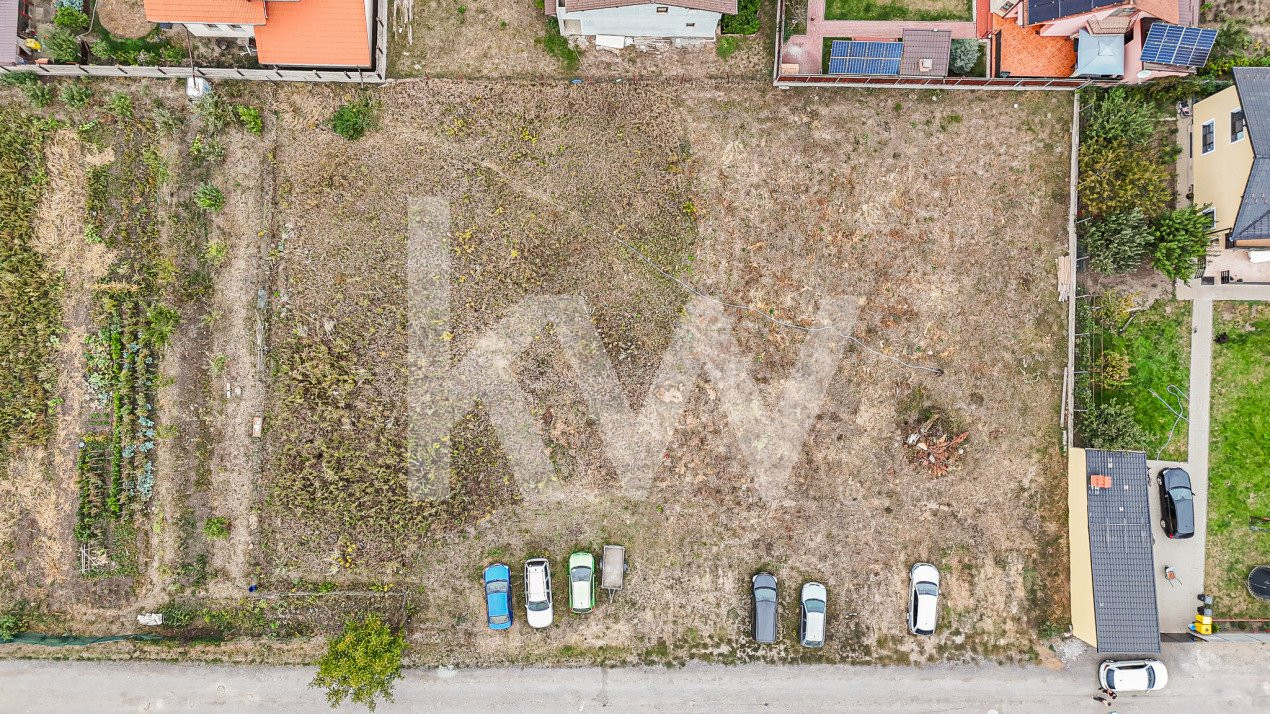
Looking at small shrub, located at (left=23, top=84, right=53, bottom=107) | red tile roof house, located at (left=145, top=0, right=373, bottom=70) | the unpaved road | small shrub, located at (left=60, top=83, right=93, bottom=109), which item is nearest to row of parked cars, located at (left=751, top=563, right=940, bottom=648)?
the unpaved road

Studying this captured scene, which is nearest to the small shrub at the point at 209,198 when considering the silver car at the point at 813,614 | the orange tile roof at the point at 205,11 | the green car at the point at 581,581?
the orange tile roof at the point at 205,11

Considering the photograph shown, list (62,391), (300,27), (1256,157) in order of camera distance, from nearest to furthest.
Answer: (1256,157) → (300,27) → (62,391)

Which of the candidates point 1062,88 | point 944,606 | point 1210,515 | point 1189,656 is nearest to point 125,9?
point 1062,88

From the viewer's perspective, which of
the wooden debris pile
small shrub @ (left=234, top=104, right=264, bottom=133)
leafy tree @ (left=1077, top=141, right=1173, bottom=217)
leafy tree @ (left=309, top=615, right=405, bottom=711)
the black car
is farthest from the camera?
the wooden debris pile

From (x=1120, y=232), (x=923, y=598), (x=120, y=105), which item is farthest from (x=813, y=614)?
(x=120, y=105)

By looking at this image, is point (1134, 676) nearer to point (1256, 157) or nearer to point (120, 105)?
point (1256, 157)

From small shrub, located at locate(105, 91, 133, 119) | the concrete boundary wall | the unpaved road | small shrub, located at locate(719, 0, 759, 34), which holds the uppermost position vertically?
small shrub, located at locate(719, 0, 759, 34)

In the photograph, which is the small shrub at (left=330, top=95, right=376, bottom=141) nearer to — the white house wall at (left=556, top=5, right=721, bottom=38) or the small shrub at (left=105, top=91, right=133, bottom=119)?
the small shrub at (left=105, top=91, right=133, bottom=119)
